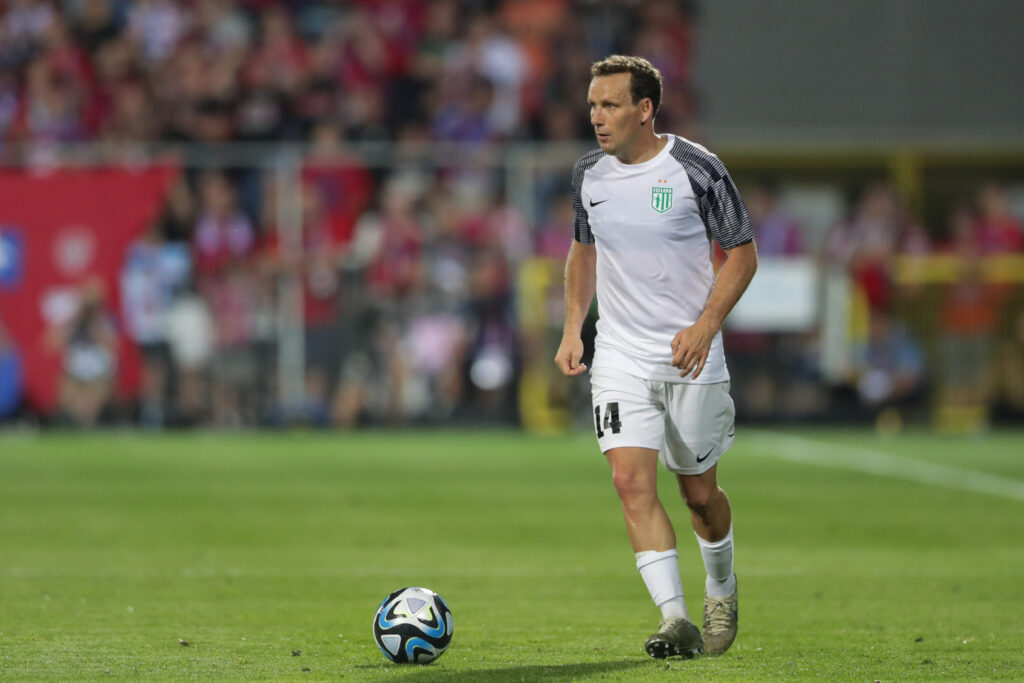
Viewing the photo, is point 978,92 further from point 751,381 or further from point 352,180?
point 352,180

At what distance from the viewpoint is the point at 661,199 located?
705 centimetres

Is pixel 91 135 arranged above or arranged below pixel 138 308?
above

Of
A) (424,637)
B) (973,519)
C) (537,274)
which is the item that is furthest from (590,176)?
(537,274)

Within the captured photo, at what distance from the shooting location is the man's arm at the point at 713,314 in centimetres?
696

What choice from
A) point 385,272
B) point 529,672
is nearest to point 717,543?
point 529,672

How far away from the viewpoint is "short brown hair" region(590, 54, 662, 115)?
7000 millimetres

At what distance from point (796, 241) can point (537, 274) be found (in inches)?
121

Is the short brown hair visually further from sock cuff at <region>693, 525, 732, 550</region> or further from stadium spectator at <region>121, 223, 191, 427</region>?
stadium spectator at <region>121, 223, 191, 427</region>

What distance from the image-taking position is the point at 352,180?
69.2 ft

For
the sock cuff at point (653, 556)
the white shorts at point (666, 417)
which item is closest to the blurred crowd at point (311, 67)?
the white shorts at point (666, 417)

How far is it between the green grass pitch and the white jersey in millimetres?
1229

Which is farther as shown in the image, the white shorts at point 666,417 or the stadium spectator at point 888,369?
the stadium spectator at point 888,369

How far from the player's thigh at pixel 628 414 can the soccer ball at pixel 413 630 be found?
0.93m

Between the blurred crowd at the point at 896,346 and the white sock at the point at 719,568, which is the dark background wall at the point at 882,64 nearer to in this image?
the blurred crowd at the point at 896,346
